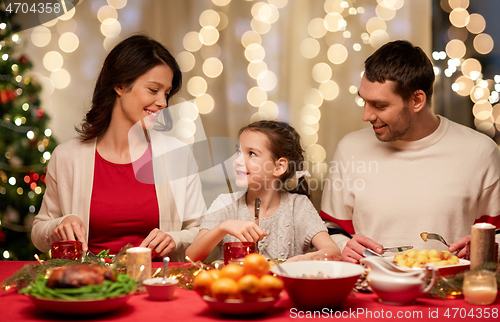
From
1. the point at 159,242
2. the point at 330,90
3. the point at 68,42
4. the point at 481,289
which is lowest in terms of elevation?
the point at 159,242

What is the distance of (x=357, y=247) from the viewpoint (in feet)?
4.97

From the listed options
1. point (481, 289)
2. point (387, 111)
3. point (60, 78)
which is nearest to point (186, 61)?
point (60, 78)

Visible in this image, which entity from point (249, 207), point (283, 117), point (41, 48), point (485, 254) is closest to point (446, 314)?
point (485, 254)

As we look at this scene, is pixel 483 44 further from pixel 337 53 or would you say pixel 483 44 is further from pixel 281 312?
pixel 281 312

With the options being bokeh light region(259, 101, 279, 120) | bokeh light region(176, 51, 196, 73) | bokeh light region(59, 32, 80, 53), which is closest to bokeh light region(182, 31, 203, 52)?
bokeh light region(176, 51, 196, 73)

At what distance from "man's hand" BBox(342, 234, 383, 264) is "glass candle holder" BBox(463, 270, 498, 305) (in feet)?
1.54

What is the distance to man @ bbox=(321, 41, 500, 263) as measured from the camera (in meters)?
1.94

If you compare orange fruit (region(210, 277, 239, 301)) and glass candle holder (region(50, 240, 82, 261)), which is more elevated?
orange fruit (region(210, 277, 239, 301))

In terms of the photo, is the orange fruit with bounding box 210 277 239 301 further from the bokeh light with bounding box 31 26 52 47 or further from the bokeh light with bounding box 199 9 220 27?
the bokeh light with bounding box 31 26 52 47

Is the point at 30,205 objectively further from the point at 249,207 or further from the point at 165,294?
the point at 165,294

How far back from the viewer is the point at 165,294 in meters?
1.04

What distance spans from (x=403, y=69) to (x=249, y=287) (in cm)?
144

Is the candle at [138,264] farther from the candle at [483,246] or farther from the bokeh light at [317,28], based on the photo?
the bokeh light at [317,28]

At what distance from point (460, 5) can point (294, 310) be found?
239 centimetres
